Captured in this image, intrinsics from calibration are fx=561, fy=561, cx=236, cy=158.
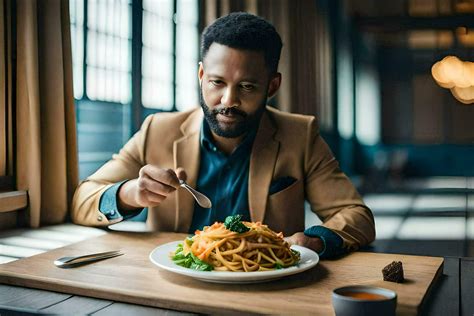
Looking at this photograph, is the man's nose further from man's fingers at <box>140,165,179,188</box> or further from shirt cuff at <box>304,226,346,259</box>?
shirt cuff at <box>304,226,346,259</box>

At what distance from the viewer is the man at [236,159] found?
1.83m

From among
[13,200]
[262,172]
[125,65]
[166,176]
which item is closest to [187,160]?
[262,172]

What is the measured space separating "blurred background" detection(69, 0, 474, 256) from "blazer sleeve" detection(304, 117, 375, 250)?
8.63ft

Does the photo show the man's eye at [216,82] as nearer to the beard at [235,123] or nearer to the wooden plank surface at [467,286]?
the beard at [235,123]

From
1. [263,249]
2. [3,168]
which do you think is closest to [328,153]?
[263,249]

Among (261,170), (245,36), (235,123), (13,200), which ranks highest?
(245,36)

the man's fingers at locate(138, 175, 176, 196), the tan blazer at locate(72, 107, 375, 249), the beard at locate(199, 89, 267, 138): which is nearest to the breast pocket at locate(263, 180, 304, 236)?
the tan blazer at locate(72, 107, 375, 249)

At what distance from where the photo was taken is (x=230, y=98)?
182cm

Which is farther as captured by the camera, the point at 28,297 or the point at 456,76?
the point at 456,76

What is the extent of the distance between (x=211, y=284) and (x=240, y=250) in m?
0.11

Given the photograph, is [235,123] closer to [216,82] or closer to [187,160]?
[216,82]

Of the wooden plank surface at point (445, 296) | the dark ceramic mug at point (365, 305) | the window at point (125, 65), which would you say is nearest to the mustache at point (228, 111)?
the wooden plank surface at point (445, 296)

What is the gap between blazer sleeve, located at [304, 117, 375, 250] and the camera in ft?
5.70

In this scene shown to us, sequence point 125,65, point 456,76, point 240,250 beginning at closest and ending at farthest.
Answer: point 240,250
point 125,65
point 456,76
